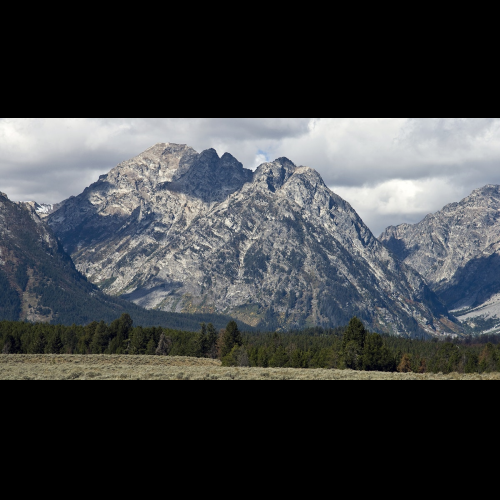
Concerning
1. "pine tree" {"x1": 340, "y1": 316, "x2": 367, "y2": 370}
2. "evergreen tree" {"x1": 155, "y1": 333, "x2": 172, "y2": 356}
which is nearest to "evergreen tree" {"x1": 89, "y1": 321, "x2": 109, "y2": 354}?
"evergreen tree" {"x1": 155, "y1": 333, "x2": 172, "y2": 356}

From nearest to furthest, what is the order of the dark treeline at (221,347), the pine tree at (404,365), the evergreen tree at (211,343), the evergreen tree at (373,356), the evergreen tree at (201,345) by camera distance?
the evergreen tree at (373,356) < the dark treeline at (221,347) < the pine tree at (404,365) < the evergreen tree at (201,345) < the evergreen tree at (211,343)

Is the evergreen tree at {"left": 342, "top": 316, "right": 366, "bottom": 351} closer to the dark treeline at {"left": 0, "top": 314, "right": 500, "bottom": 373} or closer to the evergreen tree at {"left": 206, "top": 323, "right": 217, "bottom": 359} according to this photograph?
the dark treeline at {"left": 0, "top": 314, "right": 500, "bottom": 373}

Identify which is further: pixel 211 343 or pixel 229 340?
pixel 211 343

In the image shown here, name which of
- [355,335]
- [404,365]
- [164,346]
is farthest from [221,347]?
[404,365]

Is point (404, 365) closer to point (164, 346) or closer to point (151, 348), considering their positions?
point (164, 346)

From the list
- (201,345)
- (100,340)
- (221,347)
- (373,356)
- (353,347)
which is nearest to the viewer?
(353,347)

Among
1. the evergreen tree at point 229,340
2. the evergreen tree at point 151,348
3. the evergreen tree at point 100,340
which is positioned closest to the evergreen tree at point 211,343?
the evergreen tree at point 229,340

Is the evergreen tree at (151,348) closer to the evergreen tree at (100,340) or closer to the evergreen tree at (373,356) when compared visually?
the evergreen tree at (100,340)

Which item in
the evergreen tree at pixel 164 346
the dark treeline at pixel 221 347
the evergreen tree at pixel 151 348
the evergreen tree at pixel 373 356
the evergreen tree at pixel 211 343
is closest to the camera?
the evergreen tree at pixel 373 356
